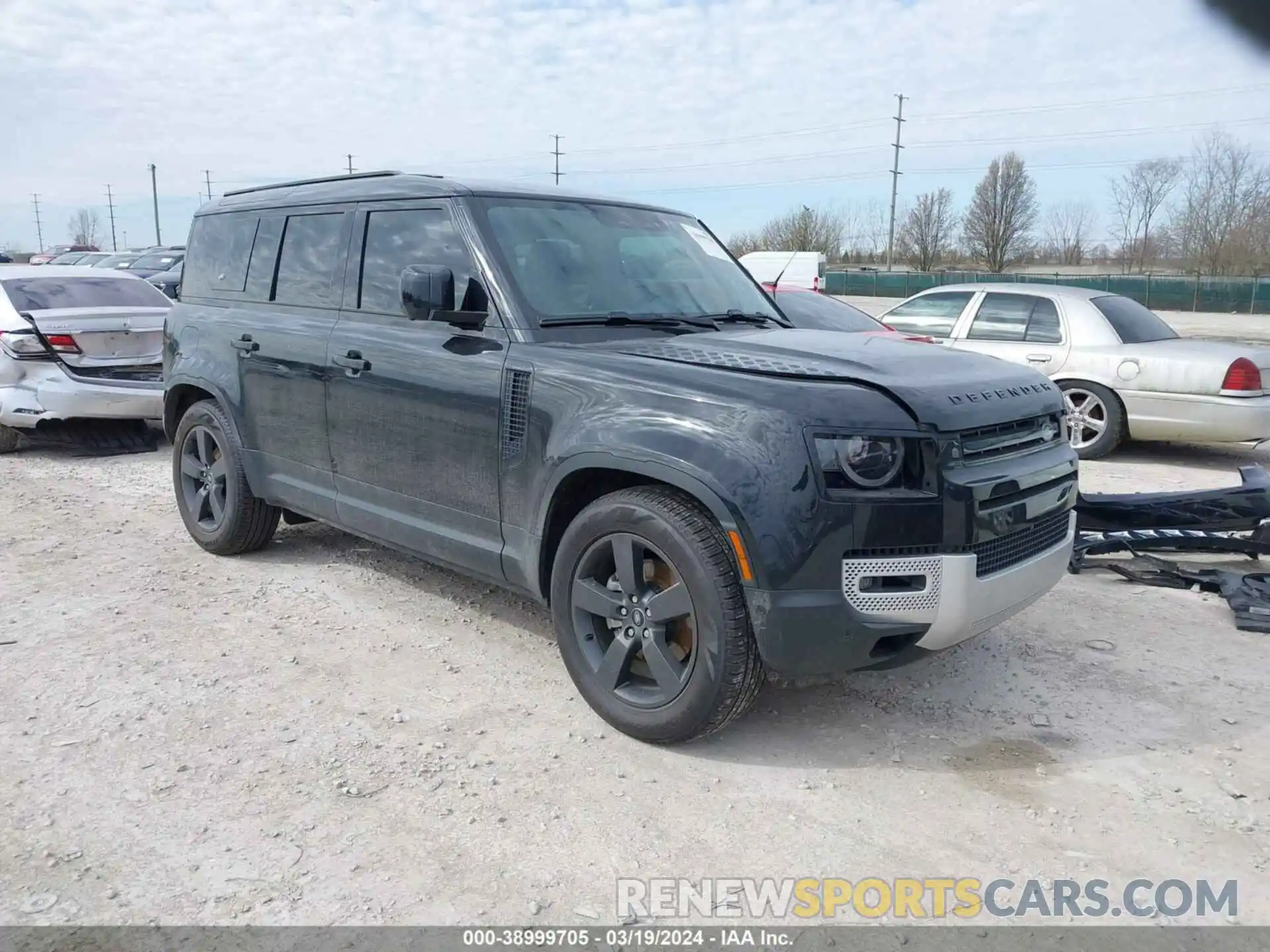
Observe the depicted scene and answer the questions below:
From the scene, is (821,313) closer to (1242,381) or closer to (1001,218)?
(1242,381)

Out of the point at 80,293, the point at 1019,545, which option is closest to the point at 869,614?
the point at 1019,545

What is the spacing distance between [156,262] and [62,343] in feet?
69.4

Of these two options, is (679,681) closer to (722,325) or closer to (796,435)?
(796,435)

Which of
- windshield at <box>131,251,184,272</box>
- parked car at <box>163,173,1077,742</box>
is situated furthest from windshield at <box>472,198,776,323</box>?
windshield at <box>131,251,184,272</box>

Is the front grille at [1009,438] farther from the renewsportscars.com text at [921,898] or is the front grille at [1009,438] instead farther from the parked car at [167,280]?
the parked car at [167,280]

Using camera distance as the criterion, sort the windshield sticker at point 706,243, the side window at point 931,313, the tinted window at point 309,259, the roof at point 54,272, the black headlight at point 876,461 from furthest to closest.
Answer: the side window at point 931,313 → the roof at point 54,272 → the windshield sticker at point 706,243 → the tinted window at point 309,259 → the black headlight at point 876,461

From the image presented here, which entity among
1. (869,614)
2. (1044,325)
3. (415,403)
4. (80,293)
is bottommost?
(869,614)

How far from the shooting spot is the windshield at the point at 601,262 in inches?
165

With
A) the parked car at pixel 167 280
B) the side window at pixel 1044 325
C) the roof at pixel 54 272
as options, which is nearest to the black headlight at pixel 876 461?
the side window at pixel 1044 325

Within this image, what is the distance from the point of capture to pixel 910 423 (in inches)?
127

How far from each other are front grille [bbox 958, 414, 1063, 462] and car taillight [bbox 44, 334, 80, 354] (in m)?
8.02

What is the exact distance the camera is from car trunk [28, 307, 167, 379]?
28.1ft

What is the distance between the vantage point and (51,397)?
8.46 m

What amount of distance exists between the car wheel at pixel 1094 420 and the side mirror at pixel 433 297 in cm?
681
